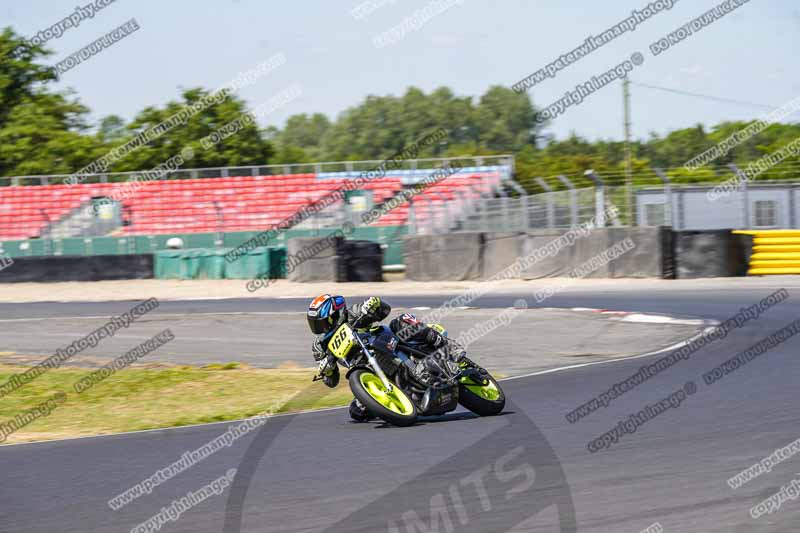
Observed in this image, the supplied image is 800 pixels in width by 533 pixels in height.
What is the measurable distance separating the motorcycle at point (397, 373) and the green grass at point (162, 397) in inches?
80.2

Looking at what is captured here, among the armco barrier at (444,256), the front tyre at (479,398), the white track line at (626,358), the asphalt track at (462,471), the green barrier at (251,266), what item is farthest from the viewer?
the green barrier at (251,266)

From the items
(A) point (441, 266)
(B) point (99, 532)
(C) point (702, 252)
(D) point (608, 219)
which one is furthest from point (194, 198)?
(B) point (99, 532)

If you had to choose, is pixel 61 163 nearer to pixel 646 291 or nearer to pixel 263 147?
pixel 263 147

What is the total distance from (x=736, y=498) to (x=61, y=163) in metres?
53.0

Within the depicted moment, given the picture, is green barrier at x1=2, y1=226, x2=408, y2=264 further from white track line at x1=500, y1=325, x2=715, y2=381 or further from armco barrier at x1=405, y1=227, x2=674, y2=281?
white track line at x1=500, y1=325, x2=715, y2=381

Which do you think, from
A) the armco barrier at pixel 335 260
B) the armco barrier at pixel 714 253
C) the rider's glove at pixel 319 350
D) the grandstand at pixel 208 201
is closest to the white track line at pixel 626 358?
the rider's glove at pixel 319 350

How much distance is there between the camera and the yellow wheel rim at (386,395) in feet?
27.7

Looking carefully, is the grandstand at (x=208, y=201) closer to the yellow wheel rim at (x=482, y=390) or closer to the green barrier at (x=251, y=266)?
the green barrier at (x=251, y=266)

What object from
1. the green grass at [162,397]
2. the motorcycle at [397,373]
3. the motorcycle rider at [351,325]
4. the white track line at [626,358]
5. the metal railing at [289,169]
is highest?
the metal railing at [289,169]

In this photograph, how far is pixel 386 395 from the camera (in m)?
8.55

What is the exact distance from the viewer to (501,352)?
14.6 metres

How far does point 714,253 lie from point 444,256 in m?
6.89

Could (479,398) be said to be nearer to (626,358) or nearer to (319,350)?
(319,350)

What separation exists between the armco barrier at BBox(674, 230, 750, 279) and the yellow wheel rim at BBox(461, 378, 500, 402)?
16071 mm
